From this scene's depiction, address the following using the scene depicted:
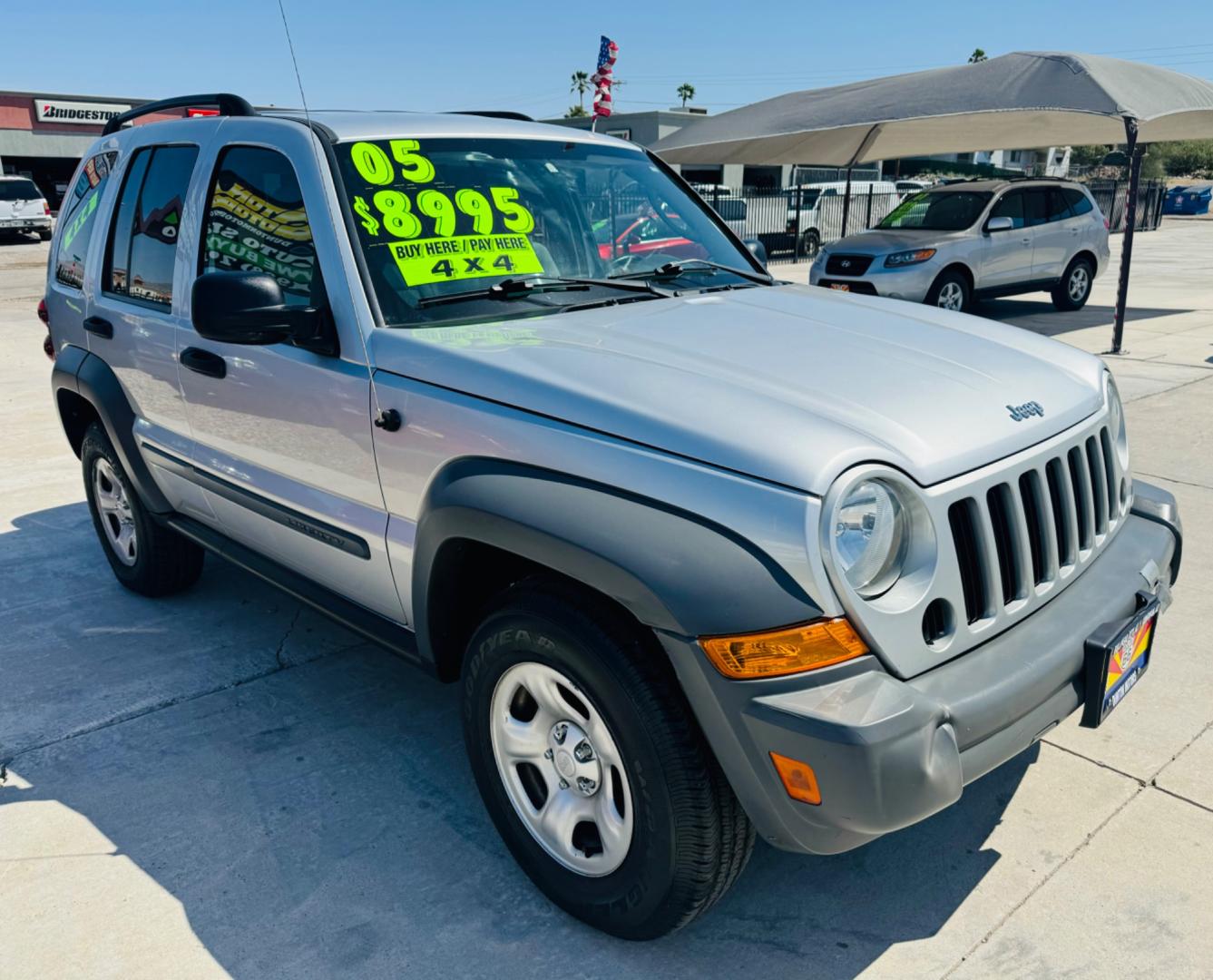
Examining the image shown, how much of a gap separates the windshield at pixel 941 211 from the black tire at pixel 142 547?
429 inches

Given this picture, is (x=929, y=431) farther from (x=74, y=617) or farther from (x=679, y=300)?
(x=74, y=617)

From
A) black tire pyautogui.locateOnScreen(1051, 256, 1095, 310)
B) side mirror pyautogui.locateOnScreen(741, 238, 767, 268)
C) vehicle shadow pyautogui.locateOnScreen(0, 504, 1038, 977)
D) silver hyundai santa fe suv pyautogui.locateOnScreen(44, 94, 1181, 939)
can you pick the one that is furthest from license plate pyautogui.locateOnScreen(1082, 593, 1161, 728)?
black tire pyautogui.locateOnScreen(1051, 256, 1095, 310)

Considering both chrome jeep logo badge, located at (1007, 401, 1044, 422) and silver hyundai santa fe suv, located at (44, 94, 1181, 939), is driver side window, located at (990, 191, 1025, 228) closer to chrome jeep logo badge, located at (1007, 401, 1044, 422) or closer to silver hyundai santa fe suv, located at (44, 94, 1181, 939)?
silver hyundai santa fe suv, located at (44, 94, 1181, 939)

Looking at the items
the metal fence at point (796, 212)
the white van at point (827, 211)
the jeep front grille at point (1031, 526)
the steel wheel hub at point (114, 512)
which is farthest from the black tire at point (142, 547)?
the white van at point (827, 211)

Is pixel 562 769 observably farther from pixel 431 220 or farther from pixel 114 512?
pixel 114 512

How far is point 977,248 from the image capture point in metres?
12.7

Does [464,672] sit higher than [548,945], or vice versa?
[464,672]

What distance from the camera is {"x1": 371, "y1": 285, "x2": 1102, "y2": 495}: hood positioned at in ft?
7.04

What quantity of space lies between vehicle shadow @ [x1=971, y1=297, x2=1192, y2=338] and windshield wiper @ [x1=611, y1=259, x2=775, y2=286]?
9.67 metres

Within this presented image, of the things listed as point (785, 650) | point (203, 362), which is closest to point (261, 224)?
point (203, 362)

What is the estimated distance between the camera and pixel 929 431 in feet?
7.39

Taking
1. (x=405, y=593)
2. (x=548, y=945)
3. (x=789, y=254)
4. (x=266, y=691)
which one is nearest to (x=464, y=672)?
(x=405, y=593)

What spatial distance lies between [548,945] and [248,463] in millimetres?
1793

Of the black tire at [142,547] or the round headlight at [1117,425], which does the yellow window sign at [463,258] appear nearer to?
the round headlight at [1117,425]
